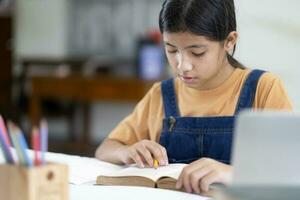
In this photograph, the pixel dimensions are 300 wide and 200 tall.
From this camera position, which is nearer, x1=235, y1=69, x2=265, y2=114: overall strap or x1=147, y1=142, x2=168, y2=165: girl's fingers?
x1=147, y1=142, x2=168, y2=165: girl's fingers

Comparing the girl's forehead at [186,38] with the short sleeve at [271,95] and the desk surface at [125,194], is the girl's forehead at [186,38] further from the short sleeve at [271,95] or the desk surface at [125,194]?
the desk surface at [125,194]

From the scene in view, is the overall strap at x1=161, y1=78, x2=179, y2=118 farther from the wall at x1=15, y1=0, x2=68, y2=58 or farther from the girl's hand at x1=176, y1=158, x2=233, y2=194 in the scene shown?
the wall at x1=15, y1=0, x2=68, y2=58

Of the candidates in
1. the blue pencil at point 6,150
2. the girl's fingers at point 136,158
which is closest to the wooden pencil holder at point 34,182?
the blue pencil at point 6,150

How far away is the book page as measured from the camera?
1.01 m

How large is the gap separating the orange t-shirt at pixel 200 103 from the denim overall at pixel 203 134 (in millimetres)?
16

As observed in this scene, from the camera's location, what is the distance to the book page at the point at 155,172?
3.32 feet

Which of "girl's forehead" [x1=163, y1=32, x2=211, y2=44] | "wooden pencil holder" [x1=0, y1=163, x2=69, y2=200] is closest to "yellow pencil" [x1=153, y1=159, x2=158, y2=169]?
"girl's forehead" [x1=163, y1=32, x2=211, y2=44]

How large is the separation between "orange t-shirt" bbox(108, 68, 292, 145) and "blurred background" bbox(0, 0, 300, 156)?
304cm

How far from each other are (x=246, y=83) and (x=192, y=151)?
0.17 meters

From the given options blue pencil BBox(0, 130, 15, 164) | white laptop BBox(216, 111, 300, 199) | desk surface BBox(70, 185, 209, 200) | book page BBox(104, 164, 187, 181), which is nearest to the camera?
white laptop BBox(216, 111, 300, 199)

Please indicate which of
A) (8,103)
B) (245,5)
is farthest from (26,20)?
(245,5)

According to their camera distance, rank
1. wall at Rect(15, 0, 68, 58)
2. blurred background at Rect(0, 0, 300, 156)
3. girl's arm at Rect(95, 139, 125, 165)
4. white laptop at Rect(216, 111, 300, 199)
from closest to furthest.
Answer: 1. white laptop at Rect(216, 111, 300, 199)
2. girl's arm at Rect(95, 139, 125, 165)
3. blurred background at Rect(0, 0, 300, 156)
4. wall at Rect(15, 0, 68, 58)

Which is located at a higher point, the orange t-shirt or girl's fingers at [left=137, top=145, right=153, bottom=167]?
the orange t-shirt

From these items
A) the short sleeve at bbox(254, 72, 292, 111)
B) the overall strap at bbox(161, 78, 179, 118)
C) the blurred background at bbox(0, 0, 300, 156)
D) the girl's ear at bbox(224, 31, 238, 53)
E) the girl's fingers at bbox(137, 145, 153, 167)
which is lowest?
the blurred background at bbox(0, 0, 300, 156)
